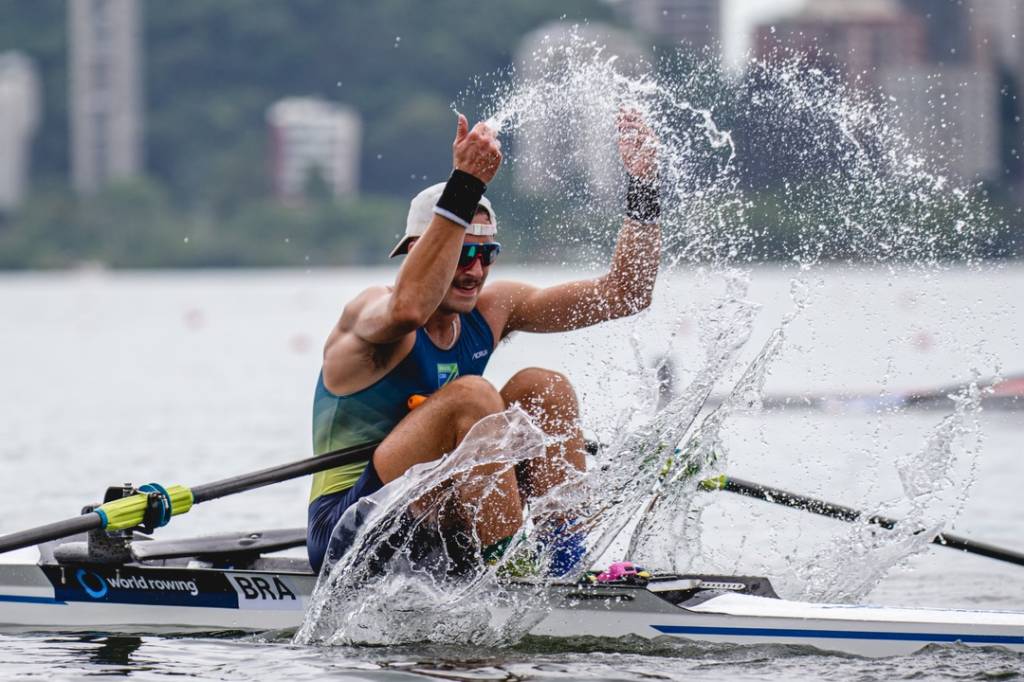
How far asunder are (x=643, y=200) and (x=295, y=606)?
2.34 meters

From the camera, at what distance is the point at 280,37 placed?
11375 centimetres

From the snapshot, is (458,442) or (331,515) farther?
(331,515)

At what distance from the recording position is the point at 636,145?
6.96m

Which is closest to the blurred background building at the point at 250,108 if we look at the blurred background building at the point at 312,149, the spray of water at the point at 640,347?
the blurred background building at the point at 312,149

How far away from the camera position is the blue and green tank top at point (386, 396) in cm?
654

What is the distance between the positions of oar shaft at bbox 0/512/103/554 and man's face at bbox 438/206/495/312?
177 centimetres

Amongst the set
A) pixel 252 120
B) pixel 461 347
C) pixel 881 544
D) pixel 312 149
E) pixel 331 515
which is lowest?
pixel 881 544

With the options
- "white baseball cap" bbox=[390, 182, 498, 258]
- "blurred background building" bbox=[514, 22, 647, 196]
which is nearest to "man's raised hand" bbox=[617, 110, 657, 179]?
"blurred background building" bbox=[514, 22, 647, 196]

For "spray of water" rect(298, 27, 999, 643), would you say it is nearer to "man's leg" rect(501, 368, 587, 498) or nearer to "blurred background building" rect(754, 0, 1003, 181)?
"man's leg" rect(501, 368, 587, 498)

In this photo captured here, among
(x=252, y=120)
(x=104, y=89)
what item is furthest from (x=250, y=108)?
(x=104, y=89)

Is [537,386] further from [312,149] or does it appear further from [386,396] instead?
[312,149]

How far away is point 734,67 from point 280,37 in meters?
108

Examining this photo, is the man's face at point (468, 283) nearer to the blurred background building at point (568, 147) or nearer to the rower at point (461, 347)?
the rower at point (461, 347)

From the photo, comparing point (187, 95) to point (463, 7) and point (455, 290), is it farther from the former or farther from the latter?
point (455, 290)
